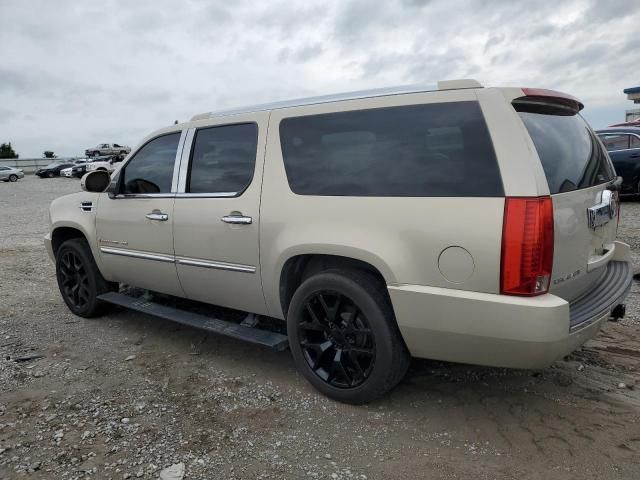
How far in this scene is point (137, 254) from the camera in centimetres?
431

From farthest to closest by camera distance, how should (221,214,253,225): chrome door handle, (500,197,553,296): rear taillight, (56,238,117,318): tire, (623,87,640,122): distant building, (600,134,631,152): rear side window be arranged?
(623,87,640,122): distant building, (600,134,631,152): rear side window, (56,238,117,318): tire, (221,214,253,225): chrome door handle, (500,197,553,296): rear taillight

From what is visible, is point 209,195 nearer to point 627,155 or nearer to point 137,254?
point 137,254

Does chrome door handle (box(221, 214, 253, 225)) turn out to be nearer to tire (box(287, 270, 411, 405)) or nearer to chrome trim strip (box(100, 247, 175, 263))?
tire (box(287, 270, 411, 405))

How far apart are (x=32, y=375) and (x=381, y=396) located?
2.63m

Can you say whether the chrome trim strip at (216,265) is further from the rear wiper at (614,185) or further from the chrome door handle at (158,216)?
the rear wiper at (614,185)

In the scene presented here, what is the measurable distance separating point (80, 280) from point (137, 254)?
1.12 meters

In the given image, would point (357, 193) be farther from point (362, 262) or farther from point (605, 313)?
point (605, 313)

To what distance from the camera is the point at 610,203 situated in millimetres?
3174

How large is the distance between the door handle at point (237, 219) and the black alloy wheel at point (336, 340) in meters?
0.70

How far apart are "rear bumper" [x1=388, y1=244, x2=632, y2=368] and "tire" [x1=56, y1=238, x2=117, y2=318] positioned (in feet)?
10.7

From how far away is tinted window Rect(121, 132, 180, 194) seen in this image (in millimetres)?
4109

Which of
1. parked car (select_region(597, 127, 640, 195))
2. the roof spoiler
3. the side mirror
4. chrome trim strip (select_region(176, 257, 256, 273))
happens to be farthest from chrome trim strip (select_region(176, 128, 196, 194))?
parked car (select_region(597, 127, 640, 195))

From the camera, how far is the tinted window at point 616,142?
1115 centimetres

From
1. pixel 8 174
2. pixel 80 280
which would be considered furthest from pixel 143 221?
pixel 8 174
